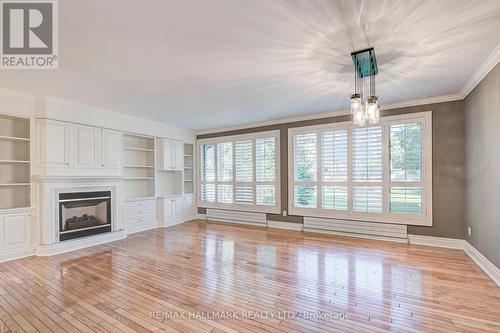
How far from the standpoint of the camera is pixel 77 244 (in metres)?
4.64

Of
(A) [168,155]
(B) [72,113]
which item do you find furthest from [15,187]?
(A) [168,155]

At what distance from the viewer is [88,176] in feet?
15.8

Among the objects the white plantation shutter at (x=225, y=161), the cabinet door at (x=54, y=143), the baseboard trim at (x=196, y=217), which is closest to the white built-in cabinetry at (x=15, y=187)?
the cabinet door at (x=54, y=143)

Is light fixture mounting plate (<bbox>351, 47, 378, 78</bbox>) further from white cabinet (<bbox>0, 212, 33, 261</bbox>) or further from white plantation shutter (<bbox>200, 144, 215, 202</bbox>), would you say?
white cabinet (<bbox>0, 212, 33, 261</bbox>)

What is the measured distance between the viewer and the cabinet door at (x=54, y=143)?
428 centimetres

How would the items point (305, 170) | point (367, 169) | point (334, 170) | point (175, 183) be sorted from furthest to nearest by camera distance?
point (175, 183) → point (305, 170) → point (334, 170) → point (367, 169)

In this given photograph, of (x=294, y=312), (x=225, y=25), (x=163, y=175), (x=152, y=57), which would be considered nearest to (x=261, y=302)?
(x=294, y=312)

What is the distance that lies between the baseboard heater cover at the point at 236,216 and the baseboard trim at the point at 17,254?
3931 mm

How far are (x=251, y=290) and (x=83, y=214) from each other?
3.85 metres

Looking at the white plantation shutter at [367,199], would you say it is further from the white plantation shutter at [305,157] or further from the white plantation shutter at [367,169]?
the white plantation shutter at [305,157]

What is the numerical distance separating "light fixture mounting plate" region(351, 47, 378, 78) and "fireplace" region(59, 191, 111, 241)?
199 inches

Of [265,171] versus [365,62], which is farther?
[265,171]

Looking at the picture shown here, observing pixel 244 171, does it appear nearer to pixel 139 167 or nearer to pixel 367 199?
pixel 139 167

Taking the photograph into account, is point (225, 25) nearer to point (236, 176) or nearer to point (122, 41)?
point (122, 41)
